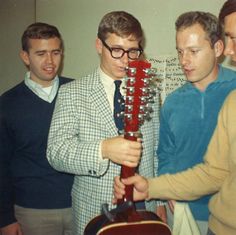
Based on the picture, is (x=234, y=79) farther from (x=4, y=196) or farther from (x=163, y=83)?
(x=4, y=196)

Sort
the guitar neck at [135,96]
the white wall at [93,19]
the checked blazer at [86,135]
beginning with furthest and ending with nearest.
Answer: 1. the white wall at [93,19]
2. the checked blazer at [86,135]
3. the guitar neck at [135,96]

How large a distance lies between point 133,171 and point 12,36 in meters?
1.98

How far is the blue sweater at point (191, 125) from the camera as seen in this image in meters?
1.28

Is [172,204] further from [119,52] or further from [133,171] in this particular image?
[119,52]

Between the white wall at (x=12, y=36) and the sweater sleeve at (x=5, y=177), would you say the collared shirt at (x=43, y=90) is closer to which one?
the sweater sleeve at (x=5, y=177)

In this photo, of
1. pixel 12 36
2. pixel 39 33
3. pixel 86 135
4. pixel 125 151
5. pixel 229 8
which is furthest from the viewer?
pixel 12 36

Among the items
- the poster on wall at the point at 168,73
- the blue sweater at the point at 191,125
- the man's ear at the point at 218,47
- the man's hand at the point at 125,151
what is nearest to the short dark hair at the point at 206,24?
the man's ear at the point at 218,47

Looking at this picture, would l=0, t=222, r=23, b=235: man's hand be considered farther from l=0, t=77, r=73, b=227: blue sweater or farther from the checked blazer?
the checked blazer

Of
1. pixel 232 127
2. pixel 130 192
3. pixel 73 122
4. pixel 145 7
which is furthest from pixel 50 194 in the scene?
pixel 145 7

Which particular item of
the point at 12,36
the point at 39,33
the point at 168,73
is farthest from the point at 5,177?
the point at 12,36

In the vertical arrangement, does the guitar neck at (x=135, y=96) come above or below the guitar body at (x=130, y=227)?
above

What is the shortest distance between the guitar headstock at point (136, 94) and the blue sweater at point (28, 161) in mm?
709

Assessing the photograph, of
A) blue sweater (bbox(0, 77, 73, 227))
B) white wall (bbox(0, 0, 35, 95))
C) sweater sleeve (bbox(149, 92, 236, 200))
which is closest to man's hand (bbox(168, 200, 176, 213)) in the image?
sweater sleeve (bbox(149, 92, 236, 200))

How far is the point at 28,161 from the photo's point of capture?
5.14ft
